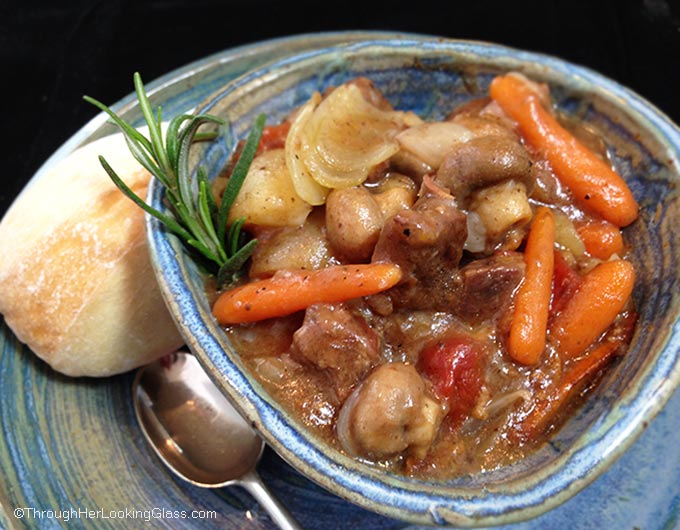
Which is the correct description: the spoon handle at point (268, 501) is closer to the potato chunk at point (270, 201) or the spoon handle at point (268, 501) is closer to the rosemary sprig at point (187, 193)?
the rosemary sprig at point (187, 193)

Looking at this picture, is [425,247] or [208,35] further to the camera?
[208,35]

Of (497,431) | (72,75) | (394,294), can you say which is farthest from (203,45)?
(497,431)

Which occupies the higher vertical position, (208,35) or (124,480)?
(208,35)

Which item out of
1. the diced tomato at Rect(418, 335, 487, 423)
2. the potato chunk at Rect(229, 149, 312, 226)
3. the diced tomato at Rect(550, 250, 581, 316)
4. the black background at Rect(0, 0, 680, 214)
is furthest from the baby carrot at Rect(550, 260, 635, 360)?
the black background at Rect(0, 0, 680, 214)

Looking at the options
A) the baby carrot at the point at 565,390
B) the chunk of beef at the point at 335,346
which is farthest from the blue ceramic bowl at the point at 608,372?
the chunk of beef at the point at 335,346

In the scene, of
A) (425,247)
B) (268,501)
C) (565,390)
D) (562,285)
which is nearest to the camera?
(425,247)

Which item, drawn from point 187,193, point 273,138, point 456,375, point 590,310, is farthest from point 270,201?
point 590,310

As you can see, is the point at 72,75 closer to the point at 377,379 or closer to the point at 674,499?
the point at 377,379

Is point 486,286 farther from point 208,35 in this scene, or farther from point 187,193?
point 208,35
